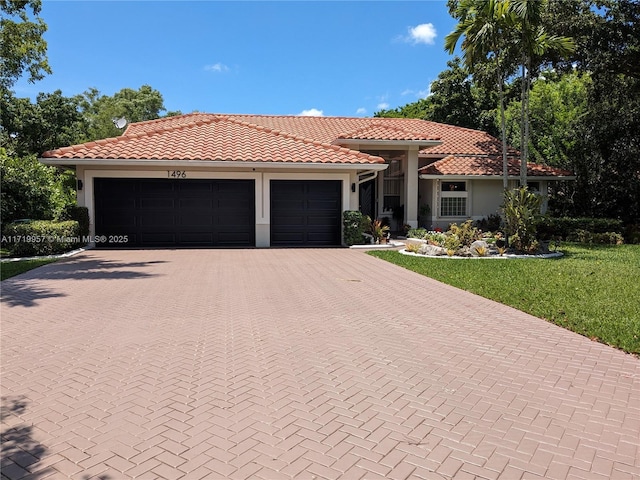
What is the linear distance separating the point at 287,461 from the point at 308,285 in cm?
662

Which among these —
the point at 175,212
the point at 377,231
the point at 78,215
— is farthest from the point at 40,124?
the point at 377,231

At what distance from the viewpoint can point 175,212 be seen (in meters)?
17.1

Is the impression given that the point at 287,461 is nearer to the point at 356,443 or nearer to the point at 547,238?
the point at 356,443

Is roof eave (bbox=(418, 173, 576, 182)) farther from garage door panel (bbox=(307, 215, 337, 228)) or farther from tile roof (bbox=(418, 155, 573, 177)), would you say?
garage door panel (bbox=(307, 215, 337, 228))

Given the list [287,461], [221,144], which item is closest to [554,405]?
[287,461]

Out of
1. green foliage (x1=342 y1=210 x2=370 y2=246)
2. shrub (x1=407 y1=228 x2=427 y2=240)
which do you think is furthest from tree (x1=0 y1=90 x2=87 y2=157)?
shrub (x1=407 y1=228 x2=427 y2=240)

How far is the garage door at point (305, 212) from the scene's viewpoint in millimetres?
17625

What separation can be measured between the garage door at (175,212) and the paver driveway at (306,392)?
8.85m

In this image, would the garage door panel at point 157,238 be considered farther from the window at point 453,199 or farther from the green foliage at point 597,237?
the green foliage at point 597,237

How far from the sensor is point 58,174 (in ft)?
72.0

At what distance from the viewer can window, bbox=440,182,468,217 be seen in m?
22.0

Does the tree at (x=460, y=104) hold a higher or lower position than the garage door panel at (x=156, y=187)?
higher

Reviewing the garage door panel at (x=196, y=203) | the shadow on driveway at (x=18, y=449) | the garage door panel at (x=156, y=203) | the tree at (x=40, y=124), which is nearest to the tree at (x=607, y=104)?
the garage door panel at (x=196, y=203)

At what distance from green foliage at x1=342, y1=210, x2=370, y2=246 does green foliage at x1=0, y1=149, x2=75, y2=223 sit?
9893 millimetres
